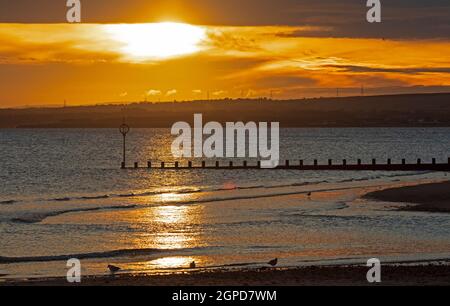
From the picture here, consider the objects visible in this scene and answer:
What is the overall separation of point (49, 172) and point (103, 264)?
213ft

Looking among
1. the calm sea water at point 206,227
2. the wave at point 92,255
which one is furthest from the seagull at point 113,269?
the wave at point 92,255

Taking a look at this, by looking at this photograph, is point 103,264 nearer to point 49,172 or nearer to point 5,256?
point 5,256

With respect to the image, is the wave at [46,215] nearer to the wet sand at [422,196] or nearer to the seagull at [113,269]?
the wet sand at [422,196]

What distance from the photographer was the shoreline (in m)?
22.0

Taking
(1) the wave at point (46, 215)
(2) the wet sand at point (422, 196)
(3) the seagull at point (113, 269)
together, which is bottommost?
(3) the seagull at point (113, 269)

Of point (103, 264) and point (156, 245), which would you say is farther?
point (156, 245)

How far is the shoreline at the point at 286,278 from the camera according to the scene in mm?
21969

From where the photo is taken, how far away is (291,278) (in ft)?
75.5

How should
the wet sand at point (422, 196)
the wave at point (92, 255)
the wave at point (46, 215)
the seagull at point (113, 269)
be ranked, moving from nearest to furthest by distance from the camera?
the seagull at point (113, 269), the wave at point (92, 255), the wave at point (46, 215), the wet sand at point (422, 196)

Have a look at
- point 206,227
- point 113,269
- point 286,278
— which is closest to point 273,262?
point 286,278

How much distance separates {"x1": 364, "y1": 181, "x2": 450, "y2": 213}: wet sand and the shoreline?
18.0 meters

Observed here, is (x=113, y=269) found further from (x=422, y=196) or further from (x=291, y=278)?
(x=422, y=196)
